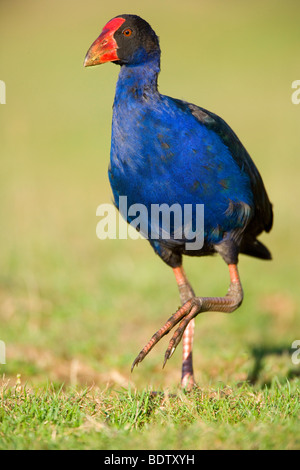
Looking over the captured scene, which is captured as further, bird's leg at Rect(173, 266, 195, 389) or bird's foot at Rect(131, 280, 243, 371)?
bird's leg at Rect(173, 266, 195, 389)

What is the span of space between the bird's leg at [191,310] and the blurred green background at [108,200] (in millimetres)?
513

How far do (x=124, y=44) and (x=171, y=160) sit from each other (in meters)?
0.68

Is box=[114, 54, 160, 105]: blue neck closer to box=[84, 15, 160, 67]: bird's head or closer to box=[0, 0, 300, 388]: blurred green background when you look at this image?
box=[84, 15, 160, 67]: bird's head

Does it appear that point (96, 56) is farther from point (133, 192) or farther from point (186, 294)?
point (186, 294)

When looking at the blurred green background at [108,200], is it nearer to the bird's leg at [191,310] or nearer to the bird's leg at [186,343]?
the bird's leg at [186,343]

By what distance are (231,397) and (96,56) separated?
1.78 meters

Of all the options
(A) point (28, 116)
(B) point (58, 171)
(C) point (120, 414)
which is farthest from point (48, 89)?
(C) point (120, 414)

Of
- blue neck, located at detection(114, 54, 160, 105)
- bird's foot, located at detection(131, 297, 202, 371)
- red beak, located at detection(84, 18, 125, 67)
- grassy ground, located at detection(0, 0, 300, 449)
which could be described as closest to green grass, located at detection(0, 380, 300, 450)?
grassy ground, located at detection(0, 0, 300, 449)

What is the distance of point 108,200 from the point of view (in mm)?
9164

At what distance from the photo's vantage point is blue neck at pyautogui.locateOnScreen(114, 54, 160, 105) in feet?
10.6

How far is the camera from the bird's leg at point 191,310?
300cm

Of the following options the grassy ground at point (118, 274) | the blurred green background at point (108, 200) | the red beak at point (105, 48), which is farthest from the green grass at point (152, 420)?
the red beak at point (105, 48)

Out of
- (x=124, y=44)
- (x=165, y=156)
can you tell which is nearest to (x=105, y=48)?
(x=124, y=44)

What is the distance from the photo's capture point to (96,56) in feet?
10.9
